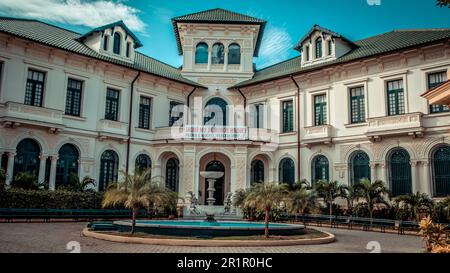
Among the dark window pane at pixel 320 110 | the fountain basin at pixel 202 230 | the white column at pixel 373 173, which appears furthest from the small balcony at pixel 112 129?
the white column at pixel 373 173

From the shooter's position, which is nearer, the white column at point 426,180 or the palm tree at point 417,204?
the palm tree at point 417,204

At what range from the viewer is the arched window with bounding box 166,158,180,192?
97.9 feet

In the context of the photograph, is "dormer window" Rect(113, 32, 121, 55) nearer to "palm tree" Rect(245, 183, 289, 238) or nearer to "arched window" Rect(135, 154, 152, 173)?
"arched window" Rect(135, 154, 152, 173)

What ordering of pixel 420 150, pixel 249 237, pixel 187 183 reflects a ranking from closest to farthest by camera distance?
pixel 249 237, pixel 420 150, pixel 187 183

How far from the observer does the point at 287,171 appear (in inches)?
1122

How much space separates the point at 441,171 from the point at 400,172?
217 cm

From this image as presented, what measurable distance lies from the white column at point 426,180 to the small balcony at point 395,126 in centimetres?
171

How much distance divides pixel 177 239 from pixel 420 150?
15.9 m

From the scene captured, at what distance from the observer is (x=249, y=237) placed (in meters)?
13.3

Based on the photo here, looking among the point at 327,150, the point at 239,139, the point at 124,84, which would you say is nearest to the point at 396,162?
the point at 327,150

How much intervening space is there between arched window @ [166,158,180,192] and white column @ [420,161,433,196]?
16.6m

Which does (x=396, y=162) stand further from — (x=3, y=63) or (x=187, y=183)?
(x=3, y=63)

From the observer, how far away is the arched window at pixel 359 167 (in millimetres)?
24344

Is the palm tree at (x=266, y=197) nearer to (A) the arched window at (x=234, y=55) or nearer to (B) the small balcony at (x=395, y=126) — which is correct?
(B) the small balcony at (x=395, y=126)
